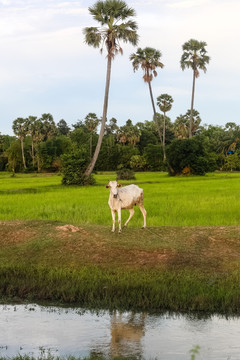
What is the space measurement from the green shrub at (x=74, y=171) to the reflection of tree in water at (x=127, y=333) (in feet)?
116

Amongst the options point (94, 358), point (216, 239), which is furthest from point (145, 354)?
point (216, 239)

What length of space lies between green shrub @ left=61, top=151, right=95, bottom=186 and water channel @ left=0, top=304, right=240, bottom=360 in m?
34.9

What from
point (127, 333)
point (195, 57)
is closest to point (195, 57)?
point (195, 57)

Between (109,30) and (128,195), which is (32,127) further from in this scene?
(128,195)

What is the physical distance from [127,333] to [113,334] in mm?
198

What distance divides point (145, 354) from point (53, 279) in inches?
144

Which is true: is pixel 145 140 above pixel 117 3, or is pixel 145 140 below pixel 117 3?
below

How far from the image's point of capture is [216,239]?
1259 cm

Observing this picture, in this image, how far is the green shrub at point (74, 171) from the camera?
4362 cm

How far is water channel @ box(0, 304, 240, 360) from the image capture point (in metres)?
6.79

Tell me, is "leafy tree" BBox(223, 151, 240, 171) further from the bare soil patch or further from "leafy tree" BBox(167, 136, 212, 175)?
the bare soil patch

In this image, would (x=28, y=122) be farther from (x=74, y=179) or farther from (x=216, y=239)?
(x=216, y=239)

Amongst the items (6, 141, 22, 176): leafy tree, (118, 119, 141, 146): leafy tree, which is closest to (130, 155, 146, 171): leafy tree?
(118, 119, 141, 146): leafy tree

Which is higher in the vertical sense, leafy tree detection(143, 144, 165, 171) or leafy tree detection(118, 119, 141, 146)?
leafy tree detection(118, 119, 141, 146)
